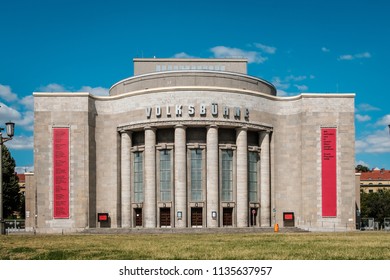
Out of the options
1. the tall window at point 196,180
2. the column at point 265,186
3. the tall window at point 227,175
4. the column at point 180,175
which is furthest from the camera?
the column at point 265,186

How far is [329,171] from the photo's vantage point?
239 ft

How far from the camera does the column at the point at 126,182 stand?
73.8 meters

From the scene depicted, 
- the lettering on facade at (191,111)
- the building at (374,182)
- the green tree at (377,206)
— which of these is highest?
the lettering on facade at (191,111)

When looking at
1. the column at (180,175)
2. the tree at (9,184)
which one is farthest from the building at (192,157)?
the tree at (9,184)

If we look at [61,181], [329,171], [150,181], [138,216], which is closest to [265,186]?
[329,171]

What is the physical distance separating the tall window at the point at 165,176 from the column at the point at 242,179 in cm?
860

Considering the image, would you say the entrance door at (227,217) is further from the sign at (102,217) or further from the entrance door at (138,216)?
the sign at (102,217)

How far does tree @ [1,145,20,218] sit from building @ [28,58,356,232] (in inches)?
1057

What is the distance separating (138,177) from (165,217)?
6291 millimetres

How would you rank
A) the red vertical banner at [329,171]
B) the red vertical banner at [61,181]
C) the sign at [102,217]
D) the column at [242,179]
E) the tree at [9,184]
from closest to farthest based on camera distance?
the column at [242,179], the red vertical banner at [61,181], the red vertical banner at [329,171], the sign at [102,217], the tree at [9,184]

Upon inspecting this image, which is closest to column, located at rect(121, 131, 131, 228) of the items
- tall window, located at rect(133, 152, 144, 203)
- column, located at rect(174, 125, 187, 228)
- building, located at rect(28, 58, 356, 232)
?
building, located at rect(28, 58, 356, 232)

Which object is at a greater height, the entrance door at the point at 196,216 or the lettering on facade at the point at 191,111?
the lettering on facade at the point at 191,111
